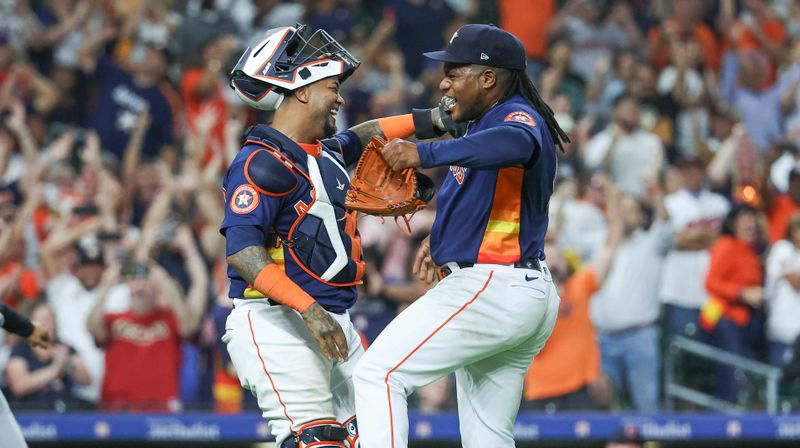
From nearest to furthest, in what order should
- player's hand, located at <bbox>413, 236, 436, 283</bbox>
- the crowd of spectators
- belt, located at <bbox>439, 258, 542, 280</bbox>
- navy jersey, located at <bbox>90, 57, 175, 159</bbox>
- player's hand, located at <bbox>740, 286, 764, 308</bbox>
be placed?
belt, located at <bbox>439, 258, 542, 280</bbox>, player's hand, located at <bbox>413, 236, 436, 283</bbox>, the crowd of spectators, player's hand, located at <bbox>740, 286, 764, 308</bbox>, navy jersey, located at <bbox>90, 57, 175, 159</bbox>

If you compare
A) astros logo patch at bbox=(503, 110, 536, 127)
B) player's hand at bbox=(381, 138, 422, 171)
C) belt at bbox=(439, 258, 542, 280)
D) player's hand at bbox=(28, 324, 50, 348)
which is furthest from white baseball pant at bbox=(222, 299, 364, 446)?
player's hand at bbox=(28, 324, 50, 348)

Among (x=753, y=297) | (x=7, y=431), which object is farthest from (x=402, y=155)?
(x=753, y=297)

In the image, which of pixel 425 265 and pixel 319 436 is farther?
pixel 425 265

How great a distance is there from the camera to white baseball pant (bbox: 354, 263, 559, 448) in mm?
4379

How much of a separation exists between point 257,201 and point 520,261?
990 millimetres

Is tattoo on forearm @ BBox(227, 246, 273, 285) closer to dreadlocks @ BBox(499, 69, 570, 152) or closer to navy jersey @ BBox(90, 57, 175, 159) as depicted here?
dreadlocks @ BBox(499, 69, 570, 152)

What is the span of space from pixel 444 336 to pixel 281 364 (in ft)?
2.22

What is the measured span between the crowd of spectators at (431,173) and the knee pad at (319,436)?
3.53 metres

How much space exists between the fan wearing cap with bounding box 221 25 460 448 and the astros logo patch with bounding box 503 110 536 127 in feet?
2.63

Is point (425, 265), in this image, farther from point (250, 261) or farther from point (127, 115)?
point (127, 115)

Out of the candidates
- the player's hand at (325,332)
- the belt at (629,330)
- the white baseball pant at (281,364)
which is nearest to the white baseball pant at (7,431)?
the white baseball pant at (281,364)

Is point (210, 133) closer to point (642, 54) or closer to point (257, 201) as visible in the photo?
point (642, 54)

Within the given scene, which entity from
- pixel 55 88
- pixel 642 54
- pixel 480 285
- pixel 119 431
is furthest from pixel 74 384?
pixel 642 54

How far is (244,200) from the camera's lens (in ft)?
15.1
